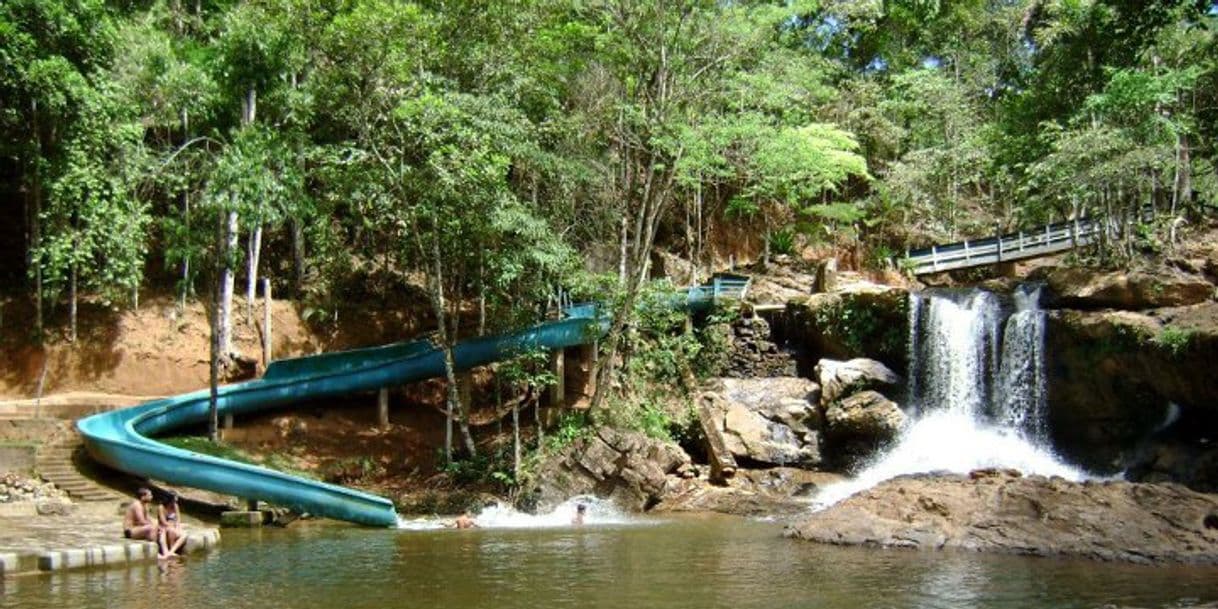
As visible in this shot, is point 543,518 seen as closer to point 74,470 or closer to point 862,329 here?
point 74,470

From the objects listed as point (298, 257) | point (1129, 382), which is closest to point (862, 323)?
point (1129, 382)

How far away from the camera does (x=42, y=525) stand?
13.5 meters

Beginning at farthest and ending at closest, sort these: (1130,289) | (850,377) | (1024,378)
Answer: (850,377)
(1024,378)
(1130,289)

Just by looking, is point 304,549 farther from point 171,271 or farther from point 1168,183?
point 1168,183

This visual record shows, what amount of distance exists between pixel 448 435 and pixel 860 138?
2108 cm

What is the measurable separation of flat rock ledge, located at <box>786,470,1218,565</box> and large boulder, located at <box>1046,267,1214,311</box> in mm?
7343

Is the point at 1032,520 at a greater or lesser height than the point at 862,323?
lesser

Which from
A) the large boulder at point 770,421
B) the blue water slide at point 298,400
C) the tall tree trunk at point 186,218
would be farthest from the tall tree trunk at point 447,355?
the large boulder at point 770,421

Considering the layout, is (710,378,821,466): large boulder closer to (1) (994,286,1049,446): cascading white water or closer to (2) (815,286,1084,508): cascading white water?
(2) (815,286,1084,508): cascading white water

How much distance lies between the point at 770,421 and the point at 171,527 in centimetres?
1307

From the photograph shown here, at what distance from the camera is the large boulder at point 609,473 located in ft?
60.2

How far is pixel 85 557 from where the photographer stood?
11070mm

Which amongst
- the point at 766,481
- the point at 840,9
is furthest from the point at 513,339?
the point at 840,9

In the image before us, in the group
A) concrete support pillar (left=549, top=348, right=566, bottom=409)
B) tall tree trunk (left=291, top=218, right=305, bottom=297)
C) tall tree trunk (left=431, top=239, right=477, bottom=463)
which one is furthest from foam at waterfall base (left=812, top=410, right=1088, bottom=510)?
tall tree trunk (left=291, top=218, right=305, bottom=297)
